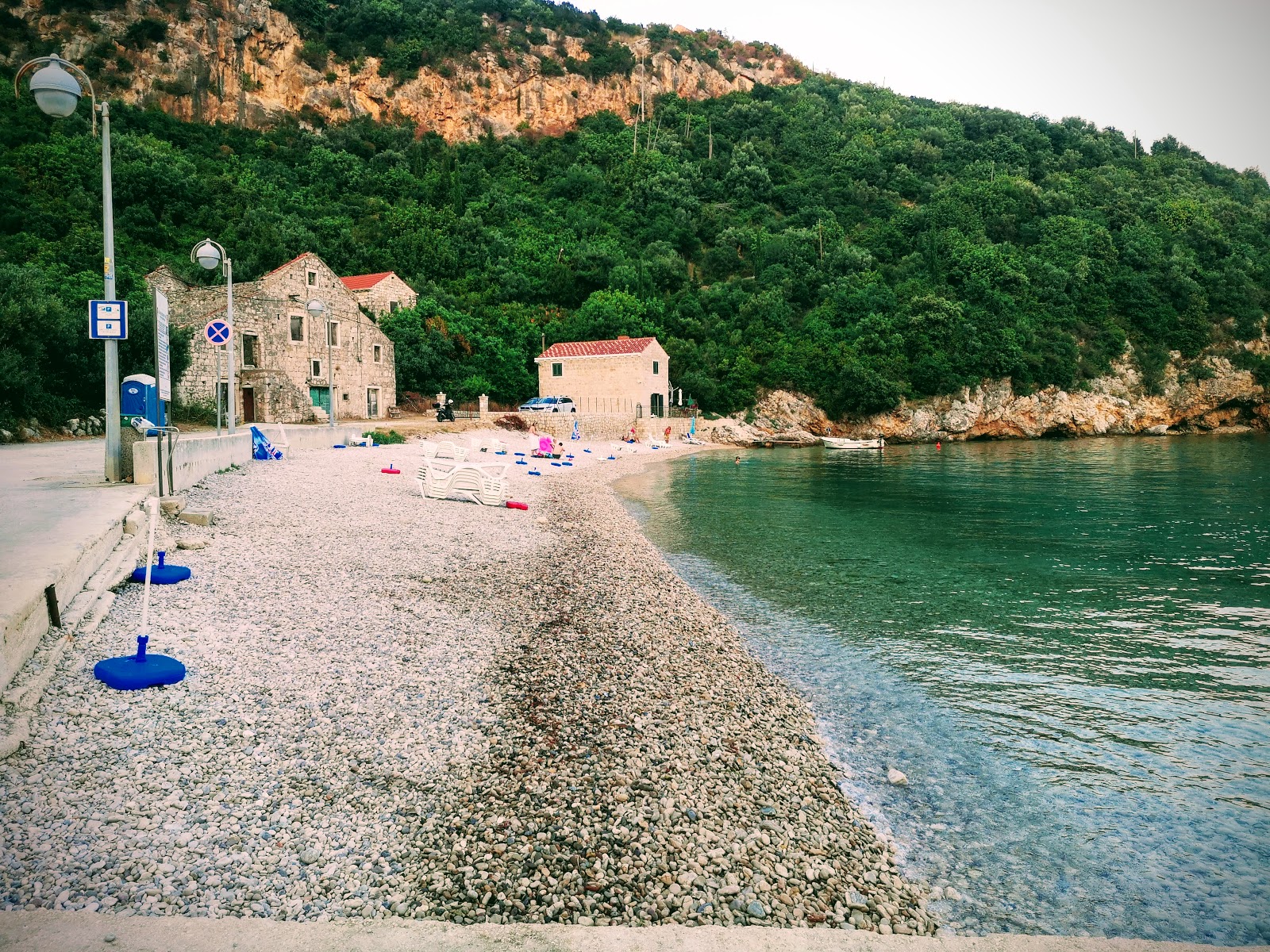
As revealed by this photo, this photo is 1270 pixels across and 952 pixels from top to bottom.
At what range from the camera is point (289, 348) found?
38.4 m

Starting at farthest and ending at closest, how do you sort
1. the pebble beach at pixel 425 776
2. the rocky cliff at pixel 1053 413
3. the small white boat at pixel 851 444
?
the rocky cliff at pixel 1053 413 < the small white boat at pixel 851 444 < the pebble beach at pixel 425 776

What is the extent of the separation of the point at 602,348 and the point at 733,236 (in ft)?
106

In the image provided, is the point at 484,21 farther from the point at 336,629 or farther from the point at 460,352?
the point at 336,629

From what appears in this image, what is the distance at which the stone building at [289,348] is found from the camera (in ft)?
115

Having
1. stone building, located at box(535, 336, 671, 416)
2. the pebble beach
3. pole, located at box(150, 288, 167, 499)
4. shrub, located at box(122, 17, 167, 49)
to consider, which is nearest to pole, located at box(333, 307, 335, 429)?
pole, located at box(150, 288, 167, 499)

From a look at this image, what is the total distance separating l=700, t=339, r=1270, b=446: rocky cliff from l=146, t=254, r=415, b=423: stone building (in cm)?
2559

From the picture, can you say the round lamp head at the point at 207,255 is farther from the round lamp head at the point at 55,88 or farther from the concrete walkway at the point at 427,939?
the concrete walkway at the point at 427,939

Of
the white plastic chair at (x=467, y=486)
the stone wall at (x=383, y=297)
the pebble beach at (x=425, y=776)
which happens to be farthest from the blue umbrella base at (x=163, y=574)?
the stone wall at (x=383, y=297)

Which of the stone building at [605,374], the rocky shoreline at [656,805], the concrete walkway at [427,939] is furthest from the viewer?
the stone building at [605,374]

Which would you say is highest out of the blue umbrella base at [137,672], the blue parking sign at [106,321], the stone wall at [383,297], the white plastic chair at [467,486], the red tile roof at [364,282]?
the red tile roof at [364,282]

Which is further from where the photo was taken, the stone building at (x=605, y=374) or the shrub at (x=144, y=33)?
the shrub at (x=144, y=33)

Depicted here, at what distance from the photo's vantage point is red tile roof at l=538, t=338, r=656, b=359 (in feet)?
168

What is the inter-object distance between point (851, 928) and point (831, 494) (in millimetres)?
21833

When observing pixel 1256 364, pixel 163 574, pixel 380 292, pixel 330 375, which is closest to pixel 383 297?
pixel 380 292
